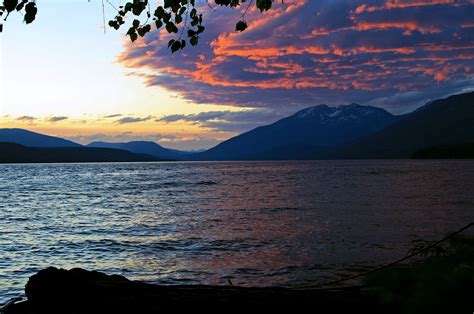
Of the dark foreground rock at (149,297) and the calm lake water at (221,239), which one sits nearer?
the dark foreground rock at (149,297)

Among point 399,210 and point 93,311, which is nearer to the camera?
point 93,311

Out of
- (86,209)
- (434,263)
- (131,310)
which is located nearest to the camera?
(434,263)

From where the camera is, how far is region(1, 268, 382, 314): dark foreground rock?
5.98m

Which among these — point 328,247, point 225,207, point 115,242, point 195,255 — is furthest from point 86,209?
point 328,247

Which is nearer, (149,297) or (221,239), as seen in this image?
(149,297)

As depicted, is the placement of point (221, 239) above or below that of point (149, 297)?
below

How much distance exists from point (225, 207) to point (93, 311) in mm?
41185

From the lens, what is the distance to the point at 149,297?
609 cm

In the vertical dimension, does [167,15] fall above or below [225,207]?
above

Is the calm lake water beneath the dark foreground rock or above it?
beneath

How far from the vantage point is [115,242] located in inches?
1021

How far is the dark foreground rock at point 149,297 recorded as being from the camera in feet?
19.6

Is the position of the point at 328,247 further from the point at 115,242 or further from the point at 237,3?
the point at 237,3

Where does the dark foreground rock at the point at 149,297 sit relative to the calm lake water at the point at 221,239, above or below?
above
